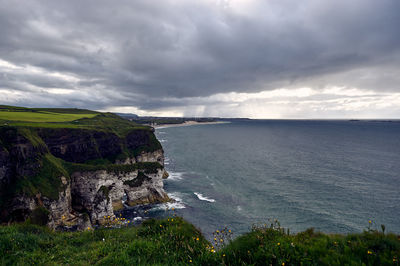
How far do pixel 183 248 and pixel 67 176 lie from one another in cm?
3973

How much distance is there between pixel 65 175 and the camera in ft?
124

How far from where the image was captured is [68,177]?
38.5 meters

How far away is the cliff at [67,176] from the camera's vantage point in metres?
31.4

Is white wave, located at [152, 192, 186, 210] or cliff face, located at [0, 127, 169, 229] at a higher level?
cliff face, located at [0, 127, 169, 229]

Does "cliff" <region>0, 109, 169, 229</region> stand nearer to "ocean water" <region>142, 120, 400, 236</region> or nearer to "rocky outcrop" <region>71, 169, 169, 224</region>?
"rocky outcrop" <region>71, 169, 169, 224</region>

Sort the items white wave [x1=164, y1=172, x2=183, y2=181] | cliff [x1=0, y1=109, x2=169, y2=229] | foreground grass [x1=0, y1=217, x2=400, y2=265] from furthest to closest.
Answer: white wave [x1=164, y1=172, x2=183, y2=181], cliff [x1=0, y1=109, x2=169, y2=229], foreground grass [x1=0, y1=217, x2=400, y2=265]

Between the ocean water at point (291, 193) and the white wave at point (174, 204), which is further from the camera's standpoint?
the white wave at point (174, 204)

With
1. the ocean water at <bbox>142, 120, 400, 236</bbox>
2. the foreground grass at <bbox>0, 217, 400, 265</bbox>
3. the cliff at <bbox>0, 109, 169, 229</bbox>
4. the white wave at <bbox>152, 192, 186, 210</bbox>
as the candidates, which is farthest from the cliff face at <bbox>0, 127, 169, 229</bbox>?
the foreground grass at <bbox>0, 217, 400, 265</bbox>

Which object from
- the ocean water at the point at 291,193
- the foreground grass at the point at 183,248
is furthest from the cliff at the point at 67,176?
the foreground grass at the point at 183,248

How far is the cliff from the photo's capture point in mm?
31359

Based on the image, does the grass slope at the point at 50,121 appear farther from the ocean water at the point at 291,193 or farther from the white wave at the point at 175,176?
the ocean water at the point at 291,193

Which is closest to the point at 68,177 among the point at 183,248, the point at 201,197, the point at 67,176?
the point at 67,176

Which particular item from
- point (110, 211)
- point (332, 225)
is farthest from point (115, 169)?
point (332, 225)

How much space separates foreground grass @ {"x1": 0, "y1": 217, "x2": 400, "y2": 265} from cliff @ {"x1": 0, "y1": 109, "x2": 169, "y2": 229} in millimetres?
25470
